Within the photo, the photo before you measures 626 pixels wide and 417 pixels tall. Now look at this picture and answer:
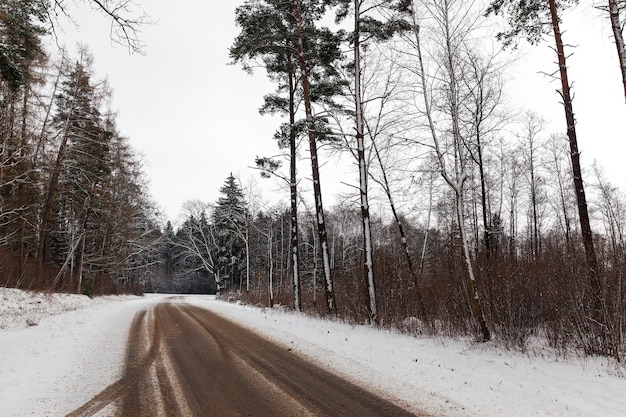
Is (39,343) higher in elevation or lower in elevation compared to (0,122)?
lower

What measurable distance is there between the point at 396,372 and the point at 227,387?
2789 mm

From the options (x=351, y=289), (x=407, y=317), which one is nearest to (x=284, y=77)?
(x=351, y=289)

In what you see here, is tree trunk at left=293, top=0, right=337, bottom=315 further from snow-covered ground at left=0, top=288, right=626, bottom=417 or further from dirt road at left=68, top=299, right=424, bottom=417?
dirt road at left=68, top=299, right=424, bottom=417

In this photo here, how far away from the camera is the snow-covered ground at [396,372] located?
4.48 metres

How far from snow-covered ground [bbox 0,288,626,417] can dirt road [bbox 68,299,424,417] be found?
0.35 meters

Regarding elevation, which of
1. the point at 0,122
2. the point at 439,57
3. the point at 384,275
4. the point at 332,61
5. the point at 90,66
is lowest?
the point at 384,275

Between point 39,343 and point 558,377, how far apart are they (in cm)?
1040

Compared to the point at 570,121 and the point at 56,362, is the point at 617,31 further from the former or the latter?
the point at 56,362

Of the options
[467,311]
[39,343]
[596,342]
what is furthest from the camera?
[467,311]

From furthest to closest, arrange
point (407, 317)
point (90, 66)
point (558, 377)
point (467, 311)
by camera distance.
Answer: point (90, 66), point (407, 317), point (467, 311), point (558, 377)

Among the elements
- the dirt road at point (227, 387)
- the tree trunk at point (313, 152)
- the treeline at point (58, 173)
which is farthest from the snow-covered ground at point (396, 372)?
the treeline at point (58, 173)

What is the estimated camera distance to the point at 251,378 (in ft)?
17.8

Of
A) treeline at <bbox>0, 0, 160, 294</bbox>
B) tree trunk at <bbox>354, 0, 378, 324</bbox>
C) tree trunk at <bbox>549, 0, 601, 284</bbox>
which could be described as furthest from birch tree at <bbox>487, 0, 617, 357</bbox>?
treeline at <bbox>0, 0, 160, 294</bbox>

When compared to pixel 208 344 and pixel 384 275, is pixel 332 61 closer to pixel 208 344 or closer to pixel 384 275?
pixel 384 275
